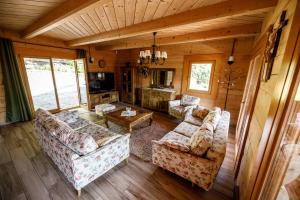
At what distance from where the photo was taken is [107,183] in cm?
186

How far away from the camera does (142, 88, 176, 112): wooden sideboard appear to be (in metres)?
4.61

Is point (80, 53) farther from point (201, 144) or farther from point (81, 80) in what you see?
point (201, 144)

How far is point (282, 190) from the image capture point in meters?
0.73

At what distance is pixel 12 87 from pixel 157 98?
4285 millimetres

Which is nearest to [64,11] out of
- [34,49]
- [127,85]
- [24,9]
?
[24,9]

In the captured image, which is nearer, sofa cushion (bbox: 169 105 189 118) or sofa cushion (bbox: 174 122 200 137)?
sofa cushion (bbox: 174 122 200 137)

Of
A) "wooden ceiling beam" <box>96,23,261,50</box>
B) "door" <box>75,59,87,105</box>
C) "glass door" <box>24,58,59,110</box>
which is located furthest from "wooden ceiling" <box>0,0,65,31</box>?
"wooden ceiling beam" <box>96,23,261,50</box>

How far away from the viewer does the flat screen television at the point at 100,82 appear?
516 centimetres

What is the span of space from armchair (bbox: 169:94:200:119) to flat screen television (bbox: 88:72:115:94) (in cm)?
314

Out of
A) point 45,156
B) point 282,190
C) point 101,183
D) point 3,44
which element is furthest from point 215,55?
point 3,44

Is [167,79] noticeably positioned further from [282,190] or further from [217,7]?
[282,190]

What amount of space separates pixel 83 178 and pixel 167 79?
4070mm

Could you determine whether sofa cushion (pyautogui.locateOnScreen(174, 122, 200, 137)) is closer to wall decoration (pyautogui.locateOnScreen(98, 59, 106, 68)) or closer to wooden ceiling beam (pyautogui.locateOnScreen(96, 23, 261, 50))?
wooden ceiling beam (pyautogui.locateOnScreen(96, 23, 261, 50))

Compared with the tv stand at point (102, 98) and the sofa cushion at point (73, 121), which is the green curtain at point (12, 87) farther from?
the tv stand at point (102, 98)
